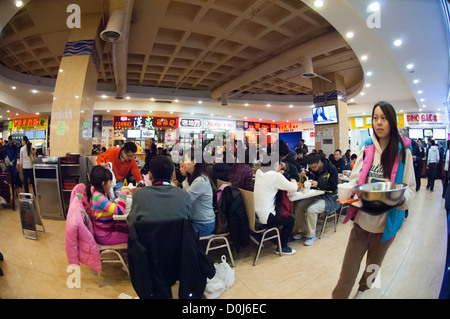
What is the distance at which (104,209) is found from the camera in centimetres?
190

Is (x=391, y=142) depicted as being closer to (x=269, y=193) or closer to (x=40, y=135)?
(x=269, y=193)

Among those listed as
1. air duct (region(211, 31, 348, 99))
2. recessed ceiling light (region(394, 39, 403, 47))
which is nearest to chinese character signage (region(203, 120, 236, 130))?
air duct (region(211, 31, 348, 99))

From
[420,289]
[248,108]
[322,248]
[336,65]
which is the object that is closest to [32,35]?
[322,248]

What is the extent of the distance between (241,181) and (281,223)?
706 mm

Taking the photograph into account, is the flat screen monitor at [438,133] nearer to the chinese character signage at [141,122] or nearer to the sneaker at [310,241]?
the sneaker at [310,241]

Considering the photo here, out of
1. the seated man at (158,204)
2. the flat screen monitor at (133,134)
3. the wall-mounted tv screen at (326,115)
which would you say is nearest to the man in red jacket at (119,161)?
the seated man at (158,204)

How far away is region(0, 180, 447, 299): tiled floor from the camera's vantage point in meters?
1.32

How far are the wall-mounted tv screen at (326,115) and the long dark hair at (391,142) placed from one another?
6693 millimetres

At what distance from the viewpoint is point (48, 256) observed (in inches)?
91.8

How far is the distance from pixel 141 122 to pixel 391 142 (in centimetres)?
1179

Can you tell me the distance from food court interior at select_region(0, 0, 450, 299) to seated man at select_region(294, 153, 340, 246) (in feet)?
1.14

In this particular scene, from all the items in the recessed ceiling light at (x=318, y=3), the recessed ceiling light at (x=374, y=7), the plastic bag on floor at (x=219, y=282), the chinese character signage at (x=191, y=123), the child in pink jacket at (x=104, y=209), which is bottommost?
the plastic bag on floor at (x=219, y=282)

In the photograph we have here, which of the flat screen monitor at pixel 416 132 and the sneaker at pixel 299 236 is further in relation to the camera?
the flat screen monitor at pixel 416 132

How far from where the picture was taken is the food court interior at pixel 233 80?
180 cm
